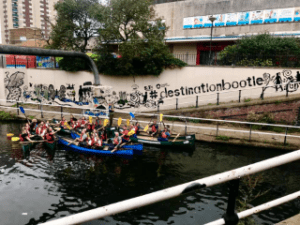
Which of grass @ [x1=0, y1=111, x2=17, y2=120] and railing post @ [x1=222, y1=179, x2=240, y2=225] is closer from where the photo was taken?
railing post @ [x1=222, y1=179, x2=240, y2=225]

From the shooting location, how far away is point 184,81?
59.8 feet

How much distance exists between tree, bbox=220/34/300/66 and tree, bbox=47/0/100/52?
10962mm

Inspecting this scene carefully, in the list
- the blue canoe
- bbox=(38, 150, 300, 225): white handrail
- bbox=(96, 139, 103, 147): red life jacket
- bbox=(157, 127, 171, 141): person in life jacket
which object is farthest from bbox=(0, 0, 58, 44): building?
bbox=(38, 150, 300, 225): white handrail

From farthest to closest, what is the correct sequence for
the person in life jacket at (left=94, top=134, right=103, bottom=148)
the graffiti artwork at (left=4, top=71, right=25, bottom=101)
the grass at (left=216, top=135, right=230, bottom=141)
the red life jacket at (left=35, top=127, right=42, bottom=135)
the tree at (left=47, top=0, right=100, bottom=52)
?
the graffiti artwork at (left=4, top=71, right=25, bottom=101), the tree at (left=47, top=0, right=100, bottom=52), the red life jacket at (left=35, top=127, right=42, bottom=135), the grass at (left=216, top=135, right=230, bottom=141), the person in life jacket at (left=94, top=134, right=103, bottom=148)

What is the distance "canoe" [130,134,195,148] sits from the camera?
1308 centimetres

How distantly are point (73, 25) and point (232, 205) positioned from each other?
20.7 m

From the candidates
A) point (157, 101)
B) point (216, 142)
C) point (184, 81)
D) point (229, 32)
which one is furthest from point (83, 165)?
point (229, 32)

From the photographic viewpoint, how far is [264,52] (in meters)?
16.8

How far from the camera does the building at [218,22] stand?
67.1ft

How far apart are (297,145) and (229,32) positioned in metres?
13.9

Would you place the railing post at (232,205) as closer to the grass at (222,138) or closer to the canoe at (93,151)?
the canoe at (93,151)

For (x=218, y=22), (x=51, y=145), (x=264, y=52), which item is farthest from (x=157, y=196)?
(x=218, y=22)

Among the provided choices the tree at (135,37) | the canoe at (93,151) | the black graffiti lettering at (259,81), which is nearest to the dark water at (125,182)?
the canoe at (93,151)

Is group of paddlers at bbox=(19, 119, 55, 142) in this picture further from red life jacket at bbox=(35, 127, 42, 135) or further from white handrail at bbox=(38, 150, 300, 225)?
white handrail at bbox=(38, 150, 300, 225)
